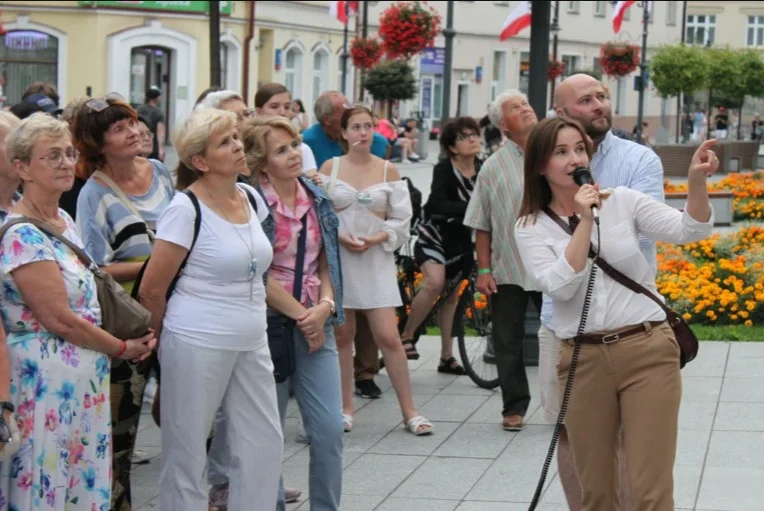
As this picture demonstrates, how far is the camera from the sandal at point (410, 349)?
996 centimetres

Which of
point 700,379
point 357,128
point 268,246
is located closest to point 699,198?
point 268,246

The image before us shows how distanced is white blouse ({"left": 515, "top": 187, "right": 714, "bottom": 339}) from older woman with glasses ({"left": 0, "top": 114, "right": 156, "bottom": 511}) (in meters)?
1.59

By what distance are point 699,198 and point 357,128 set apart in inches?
132

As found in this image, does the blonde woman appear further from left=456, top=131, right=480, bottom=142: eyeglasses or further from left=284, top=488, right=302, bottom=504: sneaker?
left=456, top=131, right=480, bottom=142: eyeglasses

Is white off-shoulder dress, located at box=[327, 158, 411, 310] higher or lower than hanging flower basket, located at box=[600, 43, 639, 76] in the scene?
lower

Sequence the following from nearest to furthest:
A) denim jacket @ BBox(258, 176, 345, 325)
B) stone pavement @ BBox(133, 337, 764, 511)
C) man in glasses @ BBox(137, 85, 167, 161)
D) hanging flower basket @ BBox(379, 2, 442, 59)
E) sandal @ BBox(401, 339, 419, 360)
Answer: denim jacket @ BBox(258, 176, 345, 325) → stone pavement @ BBox(133, 337, 764, 511) → sandal @ BBox(401, 339, 419, 360) → man in glasses @ BBox(137, 85, 167, 161) → hanging flower basket @ BBox(379, 2, 442, 59)

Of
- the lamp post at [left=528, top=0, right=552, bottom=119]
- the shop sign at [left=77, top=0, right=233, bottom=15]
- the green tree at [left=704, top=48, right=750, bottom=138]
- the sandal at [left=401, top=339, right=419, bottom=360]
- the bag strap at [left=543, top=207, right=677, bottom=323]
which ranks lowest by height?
the sandal at [left=401, top=339, right=419, bottom=360]

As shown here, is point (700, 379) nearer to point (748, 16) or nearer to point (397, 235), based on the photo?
point (397, 235)

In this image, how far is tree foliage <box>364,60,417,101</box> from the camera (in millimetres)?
45219

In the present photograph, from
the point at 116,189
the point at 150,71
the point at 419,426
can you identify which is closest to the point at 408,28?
the point at 150,71

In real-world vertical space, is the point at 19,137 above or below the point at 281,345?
above

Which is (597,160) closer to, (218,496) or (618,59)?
(218,496)

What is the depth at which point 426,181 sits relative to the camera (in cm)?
3312

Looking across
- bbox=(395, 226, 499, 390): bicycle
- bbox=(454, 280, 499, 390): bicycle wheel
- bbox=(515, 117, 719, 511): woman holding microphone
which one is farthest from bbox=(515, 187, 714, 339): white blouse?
bbox=(454, 280, 499, 390): bicycle wheel
